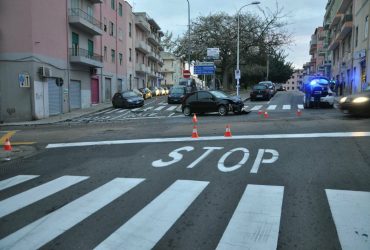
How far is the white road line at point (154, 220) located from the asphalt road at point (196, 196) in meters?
0.01

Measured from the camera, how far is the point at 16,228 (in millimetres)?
4723

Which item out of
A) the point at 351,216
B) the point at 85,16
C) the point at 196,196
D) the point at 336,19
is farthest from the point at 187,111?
the point at 336,19

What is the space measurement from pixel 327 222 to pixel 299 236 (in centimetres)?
59

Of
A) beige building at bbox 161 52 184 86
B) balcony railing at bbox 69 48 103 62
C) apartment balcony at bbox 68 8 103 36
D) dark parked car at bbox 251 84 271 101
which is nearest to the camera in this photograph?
apartment balcony at bbox 68 8 103 36

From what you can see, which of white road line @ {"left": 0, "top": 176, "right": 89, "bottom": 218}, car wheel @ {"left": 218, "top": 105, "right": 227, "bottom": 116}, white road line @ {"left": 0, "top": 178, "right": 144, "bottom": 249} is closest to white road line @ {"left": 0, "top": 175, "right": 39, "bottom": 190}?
white road line @ {"left": 0, "top": 176, "right": 89, "bottom": 218}

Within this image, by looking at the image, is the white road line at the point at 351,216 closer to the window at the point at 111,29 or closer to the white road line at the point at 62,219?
the white road line at the point at 62,219

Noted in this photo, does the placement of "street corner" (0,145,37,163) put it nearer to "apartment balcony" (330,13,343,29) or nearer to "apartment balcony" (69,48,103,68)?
"apartment balcony" (69,48,103,68)

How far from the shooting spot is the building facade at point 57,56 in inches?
948

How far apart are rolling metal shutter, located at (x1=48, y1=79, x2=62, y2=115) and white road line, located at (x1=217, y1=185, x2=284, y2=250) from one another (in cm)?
2362

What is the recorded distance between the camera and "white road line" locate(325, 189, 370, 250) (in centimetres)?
404

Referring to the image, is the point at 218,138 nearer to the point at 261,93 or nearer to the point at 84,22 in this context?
the point at 84,22

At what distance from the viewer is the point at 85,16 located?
1299 inches

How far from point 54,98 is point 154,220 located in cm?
2481

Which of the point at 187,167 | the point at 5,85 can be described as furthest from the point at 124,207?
the point at 5,85
